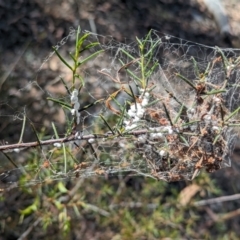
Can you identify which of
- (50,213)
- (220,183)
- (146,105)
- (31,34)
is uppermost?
(146,105)

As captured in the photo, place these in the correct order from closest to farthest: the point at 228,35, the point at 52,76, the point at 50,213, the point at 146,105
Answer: the point at 146,105 → the point at 50,213 → the point at 52,76 → the point at 228,35

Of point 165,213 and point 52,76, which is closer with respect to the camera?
point 165,213

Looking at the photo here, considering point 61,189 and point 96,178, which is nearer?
point 61,189

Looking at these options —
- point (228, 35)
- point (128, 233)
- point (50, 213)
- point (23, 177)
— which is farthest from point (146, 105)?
point (228, 35)

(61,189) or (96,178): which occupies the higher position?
(61,189)

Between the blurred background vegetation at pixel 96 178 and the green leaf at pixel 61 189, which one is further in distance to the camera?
the blurred background vegetation at pixel 96 178

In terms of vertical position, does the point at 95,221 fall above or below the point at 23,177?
below

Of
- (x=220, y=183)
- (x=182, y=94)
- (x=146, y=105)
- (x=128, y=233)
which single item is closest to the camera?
(x=146, y=105)

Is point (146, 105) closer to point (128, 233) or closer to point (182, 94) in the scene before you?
point (182, 94)
